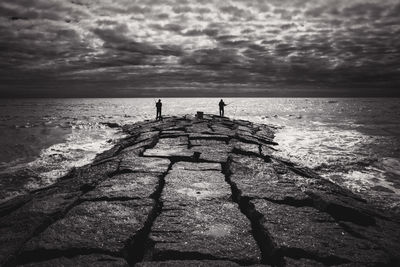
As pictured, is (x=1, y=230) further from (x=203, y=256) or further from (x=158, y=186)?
(x=203, y=256)

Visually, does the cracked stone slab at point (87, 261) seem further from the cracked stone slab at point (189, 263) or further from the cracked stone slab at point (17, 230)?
the cracked stone slab at point (17, 230)

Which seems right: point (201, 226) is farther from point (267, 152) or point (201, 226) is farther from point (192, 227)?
point (267, 152)

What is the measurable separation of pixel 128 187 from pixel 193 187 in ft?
4.07

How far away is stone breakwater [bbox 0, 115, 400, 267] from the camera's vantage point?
309 cm

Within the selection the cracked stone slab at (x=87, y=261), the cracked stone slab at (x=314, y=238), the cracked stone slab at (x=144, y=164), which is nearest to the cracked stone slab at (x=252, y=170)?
the cracked stone slab at (x=314, y=238)

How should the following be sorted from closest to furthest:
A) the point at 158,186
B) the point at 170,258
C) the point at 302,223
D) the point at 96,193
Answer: the point at 170,258 < the point at 302,223 < the point at 96,193 < the point at 158,186

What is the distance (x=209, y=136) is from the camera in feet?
38.7

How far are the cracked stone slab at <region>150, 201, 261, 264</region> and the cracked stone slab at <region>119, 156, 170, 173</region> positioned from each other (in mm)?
2412

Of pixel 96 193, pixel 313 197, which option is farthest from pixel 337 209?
pixel 96 193

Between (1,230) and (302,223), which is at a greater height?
(302,223)

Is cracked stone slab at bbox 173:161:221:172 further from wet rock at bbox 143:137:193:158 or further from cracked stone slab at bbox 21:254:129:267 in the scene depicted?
cracked stone slab at bbox 21:254:129:267

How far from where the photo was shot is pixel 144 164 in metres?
7.05

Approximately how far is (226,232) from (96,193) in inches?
102

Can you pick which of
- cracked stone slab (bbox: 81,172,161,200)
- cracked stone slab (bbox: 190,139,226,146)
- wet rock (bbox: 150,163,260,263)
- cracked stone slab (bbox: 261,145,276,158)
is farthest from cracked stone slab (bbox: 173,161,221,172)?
cracked stone slab (bbox: 261,145,276,158)
